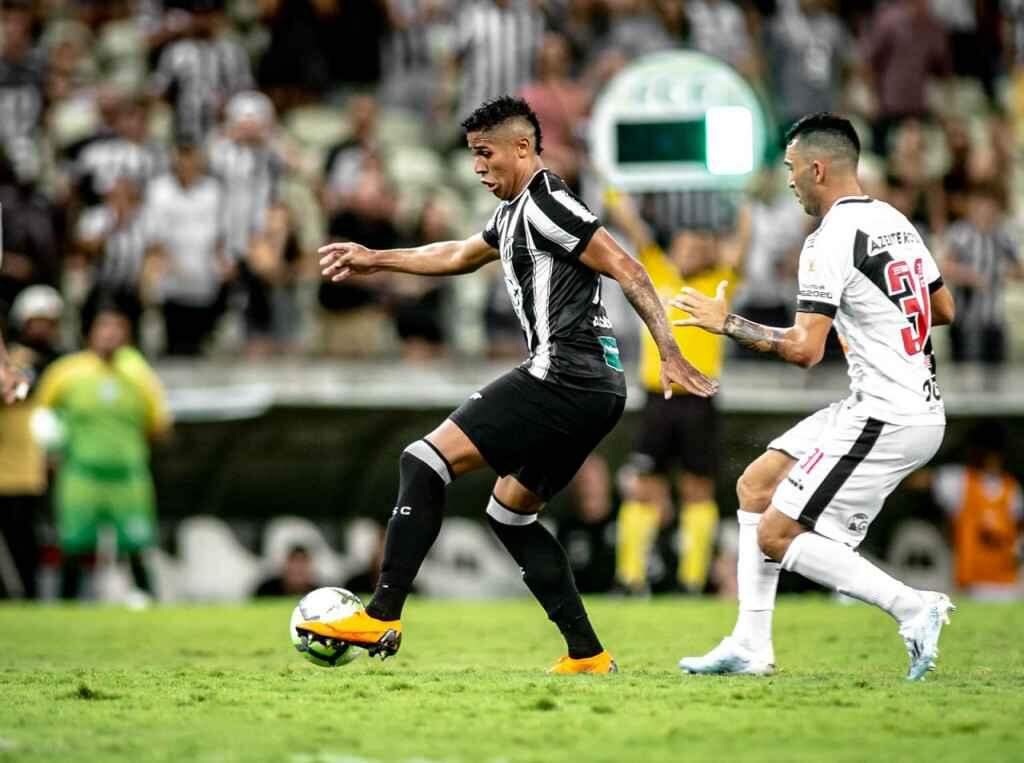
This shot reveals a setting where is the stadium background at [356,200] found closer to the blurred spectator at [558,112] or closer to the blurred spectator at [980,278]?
the blurred spectator at [558,112]

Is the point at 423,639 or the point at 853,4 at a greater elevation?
the point at 853,4

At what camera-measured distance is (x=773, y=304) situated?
15.1 meters

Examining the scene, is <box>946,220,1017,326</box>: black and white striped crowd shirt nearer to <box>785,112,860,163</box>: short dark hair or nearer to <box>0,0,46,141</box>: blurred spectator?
<box>0,0,46,141</box>: blurred spectator

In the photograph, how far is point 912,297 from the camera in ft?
23.0

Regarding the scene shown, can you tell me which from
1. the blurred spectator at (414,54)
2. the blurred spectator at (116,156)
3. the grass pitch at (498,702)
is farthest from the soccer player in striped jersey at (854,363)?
the blurred spectator at (414,54)

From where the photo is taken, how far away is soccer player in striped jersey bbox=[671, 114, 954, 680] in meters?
6.85

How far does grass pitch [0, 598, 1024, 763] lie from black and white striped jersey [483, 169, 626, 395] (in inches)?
49.5

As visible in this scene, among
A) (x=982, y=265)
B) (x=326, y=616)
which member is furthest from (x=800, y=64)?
(x=326, y=616)

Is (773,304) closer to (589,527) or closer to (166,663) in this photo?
(589,527)

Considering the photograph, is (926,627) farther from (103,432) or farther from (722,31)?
(722,31)

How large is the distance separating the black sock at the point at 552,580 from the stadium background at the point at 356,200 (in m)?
7.40

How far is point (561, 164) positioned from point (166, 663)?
24.8 ft

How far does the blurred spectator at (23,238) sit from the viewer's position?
14.8 metres

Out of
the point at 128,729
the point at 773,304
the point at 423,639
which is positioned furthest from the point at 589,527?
the point at 128,729
